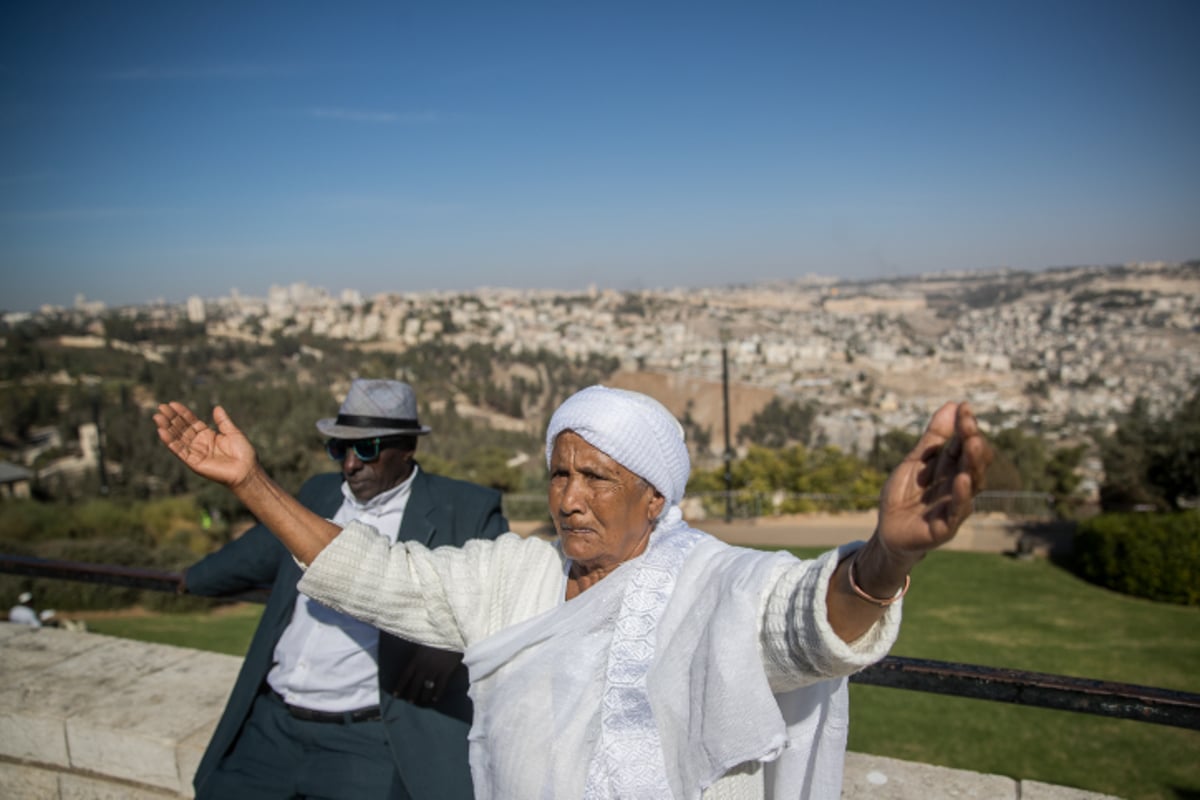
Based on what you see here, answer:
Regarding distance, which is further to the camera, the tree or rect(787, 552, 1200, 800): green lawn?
the tree

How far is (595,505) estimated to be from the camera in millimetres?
1577

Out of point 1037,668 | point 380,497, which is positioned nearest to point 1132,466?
point 1037,668

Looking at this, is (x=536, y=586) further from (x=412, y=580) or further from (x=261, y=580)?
(x=261, y=580)

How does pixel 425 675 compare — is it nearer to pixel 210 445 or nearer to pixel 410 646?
pixel 410 646

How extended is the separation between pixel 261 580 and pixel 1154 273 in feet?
400

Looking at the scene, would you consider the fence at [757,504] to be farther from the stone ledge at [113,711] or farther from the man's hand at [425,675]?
the man's hand at [425,675]

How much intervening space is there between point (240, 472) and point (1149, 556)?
16294 mm

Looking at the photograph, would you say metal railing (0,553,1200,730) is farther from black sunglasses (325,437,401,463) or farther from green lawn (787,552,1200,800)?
green lawn (787,552,1200,800)

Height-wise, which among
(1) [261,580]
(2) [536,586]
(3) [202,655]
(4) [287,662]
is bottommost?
(3) [202,655]

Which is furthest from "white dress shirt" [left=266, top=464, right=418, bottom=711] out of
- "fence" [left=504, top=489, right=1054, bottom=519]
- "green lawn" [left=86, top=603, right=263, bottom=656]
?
"fence" [left=504, top=489, right=1054, bottom=519]

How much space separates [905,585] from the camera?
1.07 m

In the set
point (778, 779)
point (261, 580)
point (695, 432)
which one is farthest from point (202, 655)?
point (695, 432)

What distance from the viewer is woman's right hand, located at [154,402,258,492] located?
5.21ft

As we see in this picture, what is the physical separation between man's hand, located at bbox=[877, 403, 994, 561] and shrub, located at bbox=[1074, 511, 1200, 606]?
52.4ft
